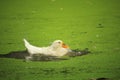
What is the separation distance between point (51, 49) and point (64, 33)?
1.00 m

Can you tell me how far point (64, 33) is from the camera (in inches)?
233

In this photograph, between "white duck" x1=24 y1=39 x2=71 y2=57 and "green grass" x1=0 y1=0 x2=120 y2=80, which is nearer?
"green grass" x1=0 y1=0 x2=120 y2=80

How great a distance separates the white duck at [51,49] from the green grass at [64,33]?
0.19m

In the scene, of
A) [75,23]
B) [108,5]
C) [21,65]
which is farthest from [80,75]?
[108,5]

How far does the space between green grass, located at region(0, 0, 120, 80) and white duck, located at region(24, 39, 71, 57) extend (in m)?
0.19

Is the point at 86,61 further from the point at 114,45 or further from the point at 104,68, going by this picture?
the point at 114,45

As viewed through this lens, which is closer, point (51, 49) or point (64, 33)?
point (51, 49)

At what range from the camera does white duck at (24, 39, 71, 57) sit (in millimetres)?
4898

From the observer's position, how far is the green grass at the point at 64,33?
170 inches

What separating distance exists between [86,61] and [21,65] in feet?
2.06

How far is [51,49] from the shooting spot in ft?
16.2

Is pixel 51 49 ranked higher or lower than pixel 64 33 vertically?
lower

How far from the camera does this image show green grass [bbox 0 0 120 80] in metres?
4.32

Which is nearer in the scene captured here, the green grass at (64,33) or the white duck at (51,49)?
the green grass at (64,33)
